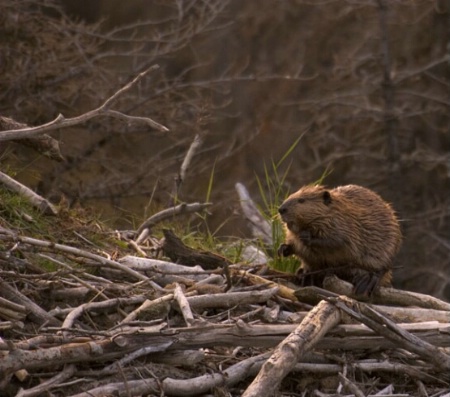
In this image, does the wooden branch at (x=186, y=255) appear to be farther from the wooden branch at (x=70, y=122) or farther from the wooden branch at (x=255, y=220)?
the wooden branch at (x=255, y=220)

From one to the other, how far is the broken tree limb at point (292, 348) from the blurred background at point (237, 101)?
1.98 meters

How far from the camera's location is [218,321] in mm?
4598

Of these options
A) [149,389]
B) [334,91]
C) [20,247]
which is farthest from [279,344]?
[334,91]

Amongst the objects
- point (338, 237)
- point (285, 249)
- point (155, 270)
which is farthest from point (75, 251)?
point (338, 237)

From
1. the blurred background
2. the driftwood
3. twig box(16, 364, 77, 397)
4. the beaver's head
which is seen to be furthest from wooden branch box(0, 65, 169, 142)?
the blurred background

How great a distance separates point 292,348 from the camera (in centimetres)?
400

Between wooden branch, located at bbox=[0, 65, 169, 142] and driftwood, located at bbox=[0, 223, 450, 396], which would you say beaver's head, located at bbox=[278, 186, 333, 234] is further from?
Result: wooden branch, located at bbox=[0, 65, 169, 142]

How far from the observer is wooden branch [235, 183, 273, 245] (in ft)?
20.9

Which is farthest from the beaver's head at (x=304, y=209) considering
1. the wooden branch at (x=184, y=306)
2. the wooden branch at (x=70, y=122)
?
the wooden branch at (x=184, y=306)

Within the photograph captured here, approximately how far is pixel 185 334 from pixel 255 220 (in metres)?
2.44

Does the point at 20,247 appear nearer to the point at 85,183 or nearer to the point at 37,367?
the point at 37,367

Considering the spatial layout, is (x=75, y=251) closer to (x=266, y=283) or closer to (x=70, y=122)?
(x=70, y=122)

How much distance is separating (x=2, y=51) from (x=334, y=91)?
3.95m

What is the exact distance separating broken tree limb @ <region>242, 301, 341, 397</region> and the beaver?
886mm
